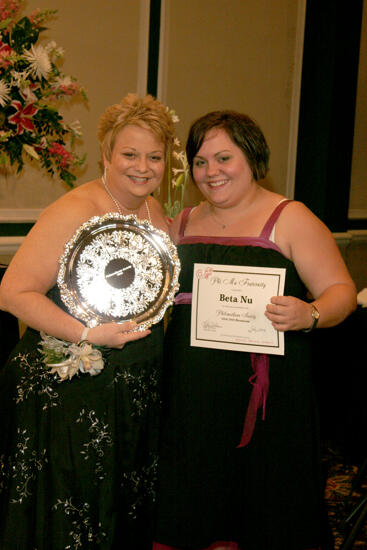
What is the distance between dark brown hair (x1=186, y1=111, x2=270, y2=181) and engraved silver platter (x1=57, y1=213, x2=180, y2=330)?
0.38m

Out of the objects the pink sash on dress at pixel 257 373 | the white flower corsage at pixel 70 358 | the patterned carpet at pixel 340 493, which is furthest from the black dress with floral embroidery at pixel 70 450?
the patterned carpet at pixel 340 493

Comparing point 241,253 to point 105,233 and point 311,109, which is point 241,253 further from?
point 311,109

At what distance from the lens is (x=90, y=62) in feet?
12.6

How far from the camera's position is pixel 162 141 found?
2.05 meters

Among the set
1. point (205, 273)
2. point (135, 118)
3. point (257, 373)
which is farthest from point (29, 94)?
point (257, 373)

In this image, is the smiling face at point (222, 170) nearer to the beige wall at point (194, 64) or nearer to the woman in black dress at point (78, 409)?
the woman in black dress at point (78, 409)

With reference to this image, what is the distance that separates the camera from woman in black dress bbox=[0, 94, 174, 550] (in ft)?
6.29

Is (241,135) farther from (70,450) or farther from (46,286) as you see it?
(70,450)

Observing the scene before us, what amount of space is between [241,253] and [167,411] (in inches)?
23.8

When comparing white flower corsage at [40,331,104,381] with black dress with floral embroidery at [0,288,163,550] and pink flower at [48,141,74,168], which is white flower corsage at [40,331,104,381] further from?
pink flower at [48,141,74,168]

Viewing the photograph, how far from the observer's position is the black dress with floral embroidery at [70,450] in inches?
76.9

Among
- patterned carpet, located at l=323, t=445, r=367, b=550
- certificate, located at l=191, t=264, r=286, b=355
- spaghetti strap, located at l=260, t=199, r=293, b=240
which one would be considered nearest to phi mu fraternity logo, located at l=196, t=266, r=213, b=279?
certificate, located at l=191, t=264, r=286, b=355

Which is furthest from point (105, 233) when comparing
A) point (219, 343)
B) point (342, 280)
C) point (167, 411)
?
point (342, 280)

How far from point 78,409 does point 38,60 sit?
1.18 metres
